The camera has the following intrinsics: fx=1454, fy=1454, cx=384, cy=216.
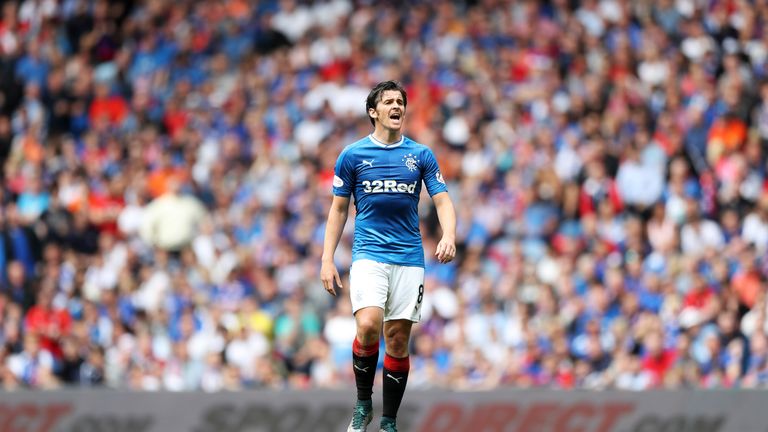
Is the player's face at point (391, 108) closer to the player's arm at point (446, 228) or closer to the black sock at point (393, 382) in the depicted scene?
the player's arm at point (446, 228)

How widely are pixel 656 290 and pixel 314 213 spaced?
5.18 meters

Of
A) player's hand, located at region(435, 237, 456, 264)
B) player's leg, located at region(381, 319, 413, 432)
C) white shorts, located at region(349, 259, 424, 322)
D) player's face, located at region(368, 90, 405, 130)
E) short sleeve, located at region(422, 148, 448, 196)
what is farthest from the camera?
player's leg, located at region(381, 319, 413, 432)

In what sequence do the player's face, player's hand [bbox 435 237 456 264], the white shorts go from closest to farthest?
player's hand [bbox 435 237 456 264] → the player's face → the white shorts

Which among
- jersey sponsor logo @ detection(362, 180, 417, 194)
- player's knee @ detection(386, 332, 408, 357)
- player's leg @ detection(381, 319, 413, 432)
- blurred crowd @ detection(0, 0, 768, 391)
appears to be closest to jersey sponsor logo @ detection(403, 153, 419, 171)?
jersey sponsor logo @ detection(362, 180, 417, 194)

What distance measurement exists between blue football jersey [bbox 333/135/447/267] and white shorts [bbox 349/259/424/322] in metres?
0.07

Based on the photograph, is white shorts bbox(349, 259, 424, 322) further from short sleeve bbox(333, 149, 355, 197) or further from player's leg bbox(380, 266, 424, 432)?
short sleeve bbox(333, 149, 355, 197)

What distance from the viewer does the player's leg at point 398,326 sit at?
11344mm

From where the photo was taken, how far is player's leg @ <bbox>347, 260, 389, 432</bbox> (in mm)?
11172

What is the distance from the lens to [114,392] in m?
17.6

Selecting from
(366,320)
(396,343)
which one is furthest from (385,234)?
(396,343)

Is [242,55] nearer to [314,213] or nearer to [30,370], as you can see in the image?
[314,213]

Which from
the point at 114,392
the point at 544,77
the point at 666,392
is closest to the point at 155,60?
the point at 544,77

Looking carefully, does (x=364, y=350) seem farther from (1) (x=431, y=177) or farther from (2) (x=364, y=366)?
(1) (x=431, y=177)

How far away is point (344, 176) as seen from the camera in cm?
1130
